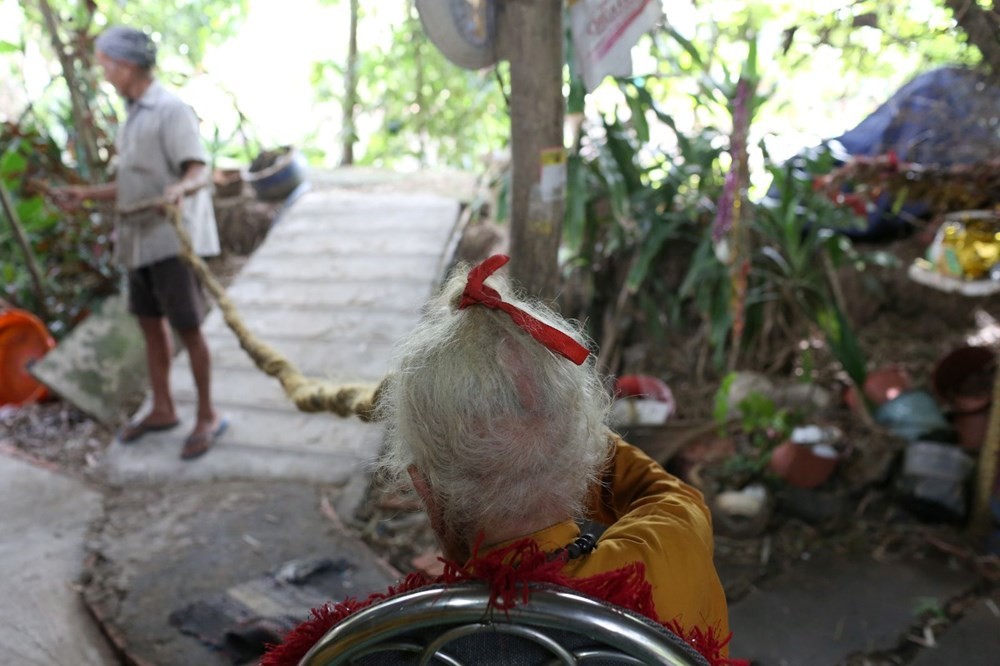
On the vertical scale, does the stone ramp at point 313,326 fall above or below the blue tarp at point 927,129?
below

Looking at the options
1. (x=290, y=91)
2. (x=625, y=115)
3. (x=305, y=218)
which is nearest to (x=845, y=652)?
(x=625, y=115)

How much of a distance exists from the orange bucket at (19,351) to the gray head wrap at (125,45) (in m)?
2.23

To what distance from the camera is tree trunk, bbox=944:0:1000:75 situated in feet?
6.61

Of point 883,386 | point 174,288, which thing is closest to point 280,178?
point 174,288

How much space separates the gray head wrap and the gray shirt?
0.49 feet

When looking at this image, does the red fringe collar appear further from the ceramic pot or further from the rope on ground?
the ceramic pot

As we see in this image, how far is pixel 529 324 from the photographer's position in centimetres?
102

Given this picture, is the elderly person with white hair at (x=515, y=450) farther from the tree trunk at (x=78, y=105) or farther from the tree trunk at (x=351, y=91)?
the tree trunk at (x=351, y=91)

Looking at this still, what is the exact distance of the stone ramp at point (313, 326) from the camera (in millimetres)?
3672

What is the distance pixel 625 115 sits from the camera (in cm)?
449

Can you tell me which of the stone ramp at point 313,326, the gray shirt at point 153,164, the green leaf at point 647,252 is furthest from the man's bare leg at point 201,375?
the green leaf at point 647,252

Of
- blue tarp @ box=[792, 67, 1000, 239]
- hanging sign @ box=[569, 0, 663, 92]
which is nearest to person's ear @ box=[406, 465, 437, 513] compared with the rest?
hanging sign @ box=[569, 0, 663, 92]

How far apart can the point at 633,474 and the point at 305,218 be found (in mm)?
4529

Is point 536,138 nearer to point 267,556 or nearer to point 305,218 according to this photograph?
point 267,556
